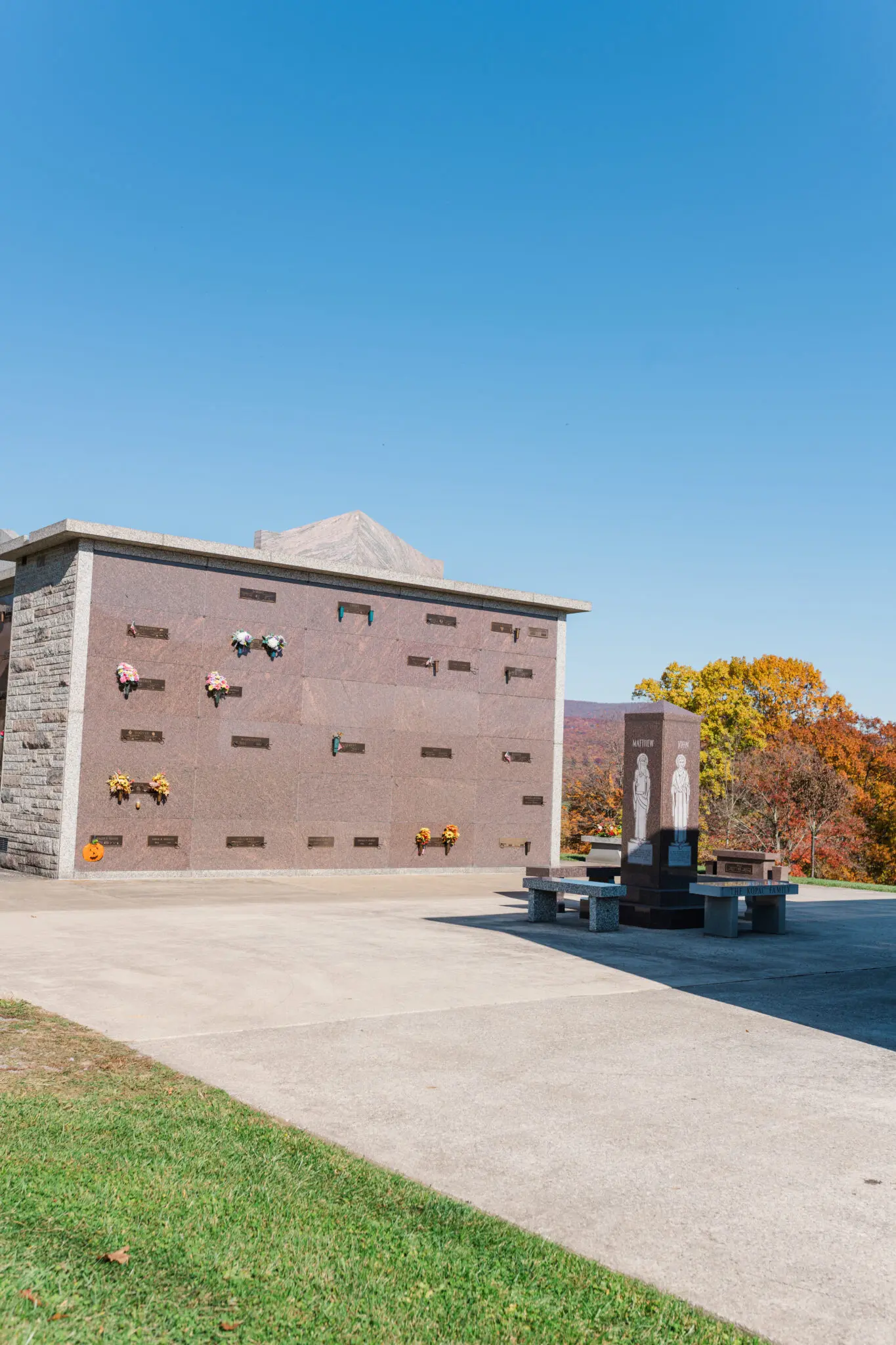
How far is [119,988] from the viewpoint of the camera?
316 inches

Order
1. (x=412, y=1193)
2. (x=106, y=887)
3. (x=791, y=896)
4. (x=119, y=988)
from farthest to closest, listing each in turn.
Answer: (x=791, y=896), (x=106, y=887), (x=119, y=988), (x=412, y=1193)

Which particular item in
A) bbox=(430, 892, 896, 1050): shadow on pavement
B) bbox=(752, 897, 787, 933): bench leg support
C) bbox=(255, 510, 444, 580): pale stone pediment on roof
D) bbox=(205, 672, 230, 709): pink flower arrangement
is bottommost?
bbox=(430, 892, 896, 1050): shadow on pavement

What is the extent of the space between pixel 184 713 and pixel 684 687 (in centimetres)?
3372

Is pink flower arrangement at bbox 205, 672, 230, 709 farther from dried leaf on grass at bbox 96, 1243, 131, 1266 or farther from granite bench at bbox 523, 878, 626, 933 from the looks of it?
dried leaf on grass at bbox 96, 1243, 131, 1266

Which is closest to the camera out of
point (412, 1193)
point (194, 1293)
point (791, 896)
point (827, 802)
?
point (194, 1293)

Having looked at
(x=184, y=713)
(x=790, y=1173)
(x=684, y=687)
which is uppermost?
(x=684, y=687)

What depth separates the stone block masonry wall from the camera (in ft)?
56.2

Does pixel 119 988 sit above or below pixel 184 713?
below

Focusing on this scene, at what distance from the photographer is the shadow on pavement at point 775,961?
330 inches

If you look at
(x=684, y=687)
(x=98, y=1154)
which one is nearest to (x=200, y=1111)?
(x=98, y=1154)

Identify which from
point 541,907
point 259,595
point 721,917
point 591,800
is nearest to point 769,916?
point 721,917

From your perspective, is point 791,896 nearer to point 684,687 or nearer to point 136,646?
point 136,646

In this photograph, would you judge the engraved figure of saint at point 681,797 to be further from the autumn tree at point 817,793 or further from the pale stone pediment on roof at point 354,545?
the autumn tree at point 817,793

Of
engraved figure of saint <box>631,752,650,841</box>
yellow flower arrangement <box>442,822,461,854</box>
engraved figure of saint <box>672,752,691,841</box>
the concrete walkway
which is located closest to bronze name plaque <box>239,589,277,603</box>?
yellow flower arrangement <box>442,822,461,854</box>
